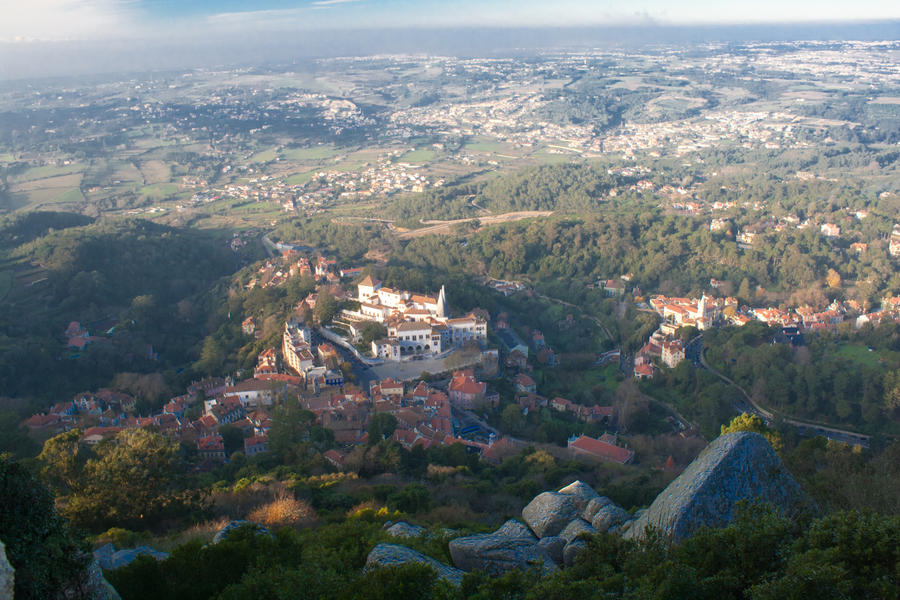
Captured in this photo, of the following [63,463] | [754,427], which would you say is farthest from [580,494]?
[63,463]

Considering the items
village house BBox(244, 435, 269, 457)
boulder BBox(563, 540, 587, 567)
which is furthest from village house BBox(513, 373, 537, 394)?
boulder BBox(563, 540, 587, 567)

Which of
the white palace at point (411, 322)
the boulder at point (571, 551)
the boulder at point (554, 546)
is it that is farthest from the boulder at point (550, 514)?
the white palace at point (411, 322)

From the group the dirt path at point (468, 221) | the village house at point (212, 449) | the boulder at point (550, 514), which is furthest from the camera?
the dirt path at point (468, 221)

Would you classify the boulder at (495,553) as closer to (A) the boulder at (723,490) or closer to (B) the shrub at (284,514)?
(A) the boulder at (723,490)

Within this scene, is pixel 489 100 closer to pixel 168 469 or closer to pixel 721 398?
pixel 721 398

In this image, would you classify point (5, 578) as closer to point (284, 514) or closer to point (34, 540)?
point (34, 540)

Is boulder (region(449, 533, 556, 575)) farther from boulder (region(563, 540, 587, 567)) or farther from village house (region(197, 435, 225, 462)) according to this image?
village house (region(197, 435, 225, 462))

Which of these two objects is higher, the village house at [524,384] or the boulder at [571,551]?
the boulder at [571,551]
